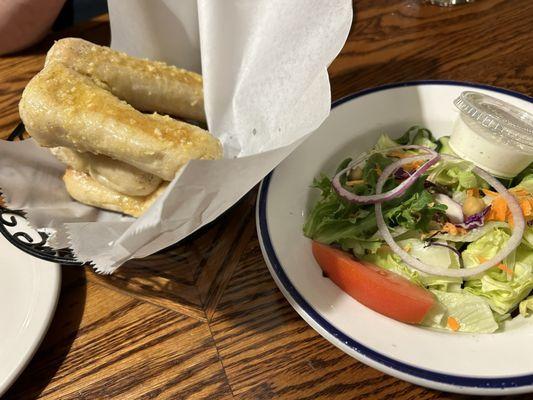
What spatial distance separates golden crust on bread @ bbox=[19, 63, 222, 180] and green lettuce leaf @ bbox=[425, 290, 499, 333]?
21.8 inches

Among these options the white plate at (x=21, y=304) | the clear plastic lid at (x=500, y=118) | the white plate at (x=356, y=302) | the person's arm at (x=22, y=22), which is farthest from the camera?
the person's arm at (x=22, y=22)

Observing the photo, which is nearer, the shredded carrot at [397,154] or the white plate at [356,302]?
the white plate at [356,302]

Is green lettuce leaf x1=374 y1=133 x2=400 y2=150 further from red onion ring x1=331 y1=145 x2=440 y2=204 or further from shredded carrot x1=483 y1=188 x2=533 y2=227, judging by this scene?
shredded carrot x1=483 y1=188 x2=533 y2=227

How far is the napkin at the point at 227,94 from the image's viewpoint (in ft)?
3.06

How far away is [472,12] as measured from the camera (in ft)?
5.69

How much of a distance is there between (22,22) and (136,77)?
742 mm

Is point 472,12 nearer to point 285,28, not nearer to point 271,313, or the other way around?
point 285,28

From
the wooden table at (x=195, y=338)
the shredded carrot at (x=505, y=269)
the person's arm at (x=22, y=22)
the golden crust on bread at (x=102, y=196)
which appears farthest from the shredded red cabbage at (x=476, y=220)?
the person's arm at (x=22, y=22)

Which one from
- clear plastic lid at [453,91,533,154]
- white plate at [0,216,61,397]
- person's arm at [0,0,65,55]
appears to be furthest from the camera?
person's arm at [0,0,65,55]

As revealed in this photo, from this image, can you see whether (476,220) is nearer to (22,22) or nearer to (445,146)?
(445,146)

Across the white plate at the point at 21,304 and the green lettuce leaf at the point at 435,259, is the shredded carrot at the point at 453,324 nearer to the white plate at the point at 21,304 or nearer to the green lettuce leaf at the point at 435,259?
the green lettuce leaf at the point at 435,259

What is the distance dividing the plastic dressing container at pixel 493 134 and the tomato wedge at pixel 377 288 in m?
0.39

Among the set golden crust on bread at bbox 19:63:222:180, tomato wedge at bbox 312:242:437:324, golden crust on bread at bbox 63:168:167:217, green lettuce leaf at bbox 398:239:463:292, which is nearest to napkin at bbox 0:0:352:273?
golden crust on bread at bbox 63:168:167:217

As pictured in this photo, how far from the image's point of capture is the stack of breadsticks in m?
1.02
